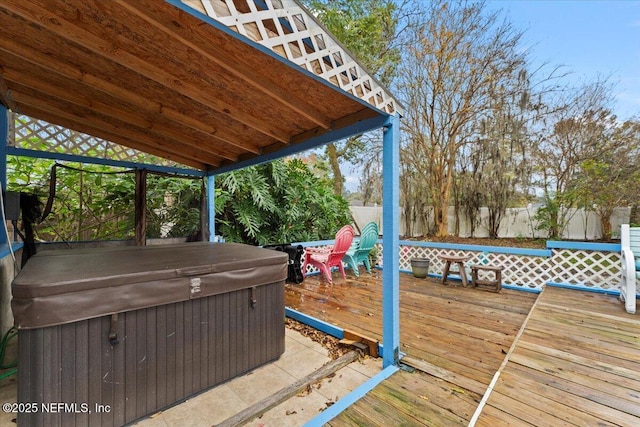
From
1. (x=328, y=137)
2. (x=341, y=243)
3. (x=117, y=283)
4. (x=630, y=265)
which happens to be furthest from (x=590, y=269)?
(x=117, y=283)

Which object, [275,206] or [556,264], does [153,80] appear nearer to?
[275,206]

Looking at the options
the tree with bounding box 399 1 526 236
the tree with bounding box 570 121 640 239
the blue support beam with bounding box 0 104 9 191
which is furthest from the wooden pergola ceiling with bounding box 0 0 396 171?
the tree with bounding box 570 121 640 239

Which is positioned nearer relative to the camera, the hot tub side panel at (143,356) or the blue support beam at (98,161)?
the hot tub side panel at (143,356)

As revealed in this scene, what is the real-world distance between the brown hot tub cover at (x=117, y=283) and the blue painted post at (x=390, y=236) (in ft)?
3.22

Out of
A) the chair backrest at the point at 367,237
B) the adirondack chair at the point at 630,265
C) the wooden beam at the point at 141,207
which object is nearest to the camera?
the adirondack chair at the point at 630,265

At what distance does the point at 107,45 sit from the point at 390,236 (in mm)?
2353

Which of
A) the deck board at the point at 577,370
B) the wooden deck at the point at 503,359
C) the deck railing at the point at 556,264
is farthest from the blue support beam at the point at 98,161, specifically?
the deck railing at the point at 556,264

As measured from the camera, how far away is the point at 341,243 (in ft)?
15.5

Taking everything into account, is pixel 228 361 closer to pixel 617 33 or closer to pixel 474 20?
pixel 474 20

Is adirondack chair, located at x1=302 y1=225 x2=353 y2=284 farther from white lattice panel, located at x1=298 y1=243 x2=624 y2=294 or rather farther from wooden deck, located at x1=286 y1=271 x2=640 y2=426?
white lattice panel, located at x1=298 y1=243 x2=624 y2=294

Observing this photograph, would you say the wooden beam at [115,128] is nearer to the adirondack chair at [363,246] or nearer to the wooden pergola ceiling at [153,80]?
the wooden pergola ceiling at [153,80]

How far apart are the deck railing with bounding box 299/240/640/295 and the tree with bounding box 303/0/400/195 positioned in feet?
14.5

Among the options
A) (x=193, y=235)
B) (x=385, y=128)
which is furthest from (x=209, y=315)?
(x=193, y=235)

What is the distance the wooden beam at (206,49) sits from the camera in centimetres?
140
